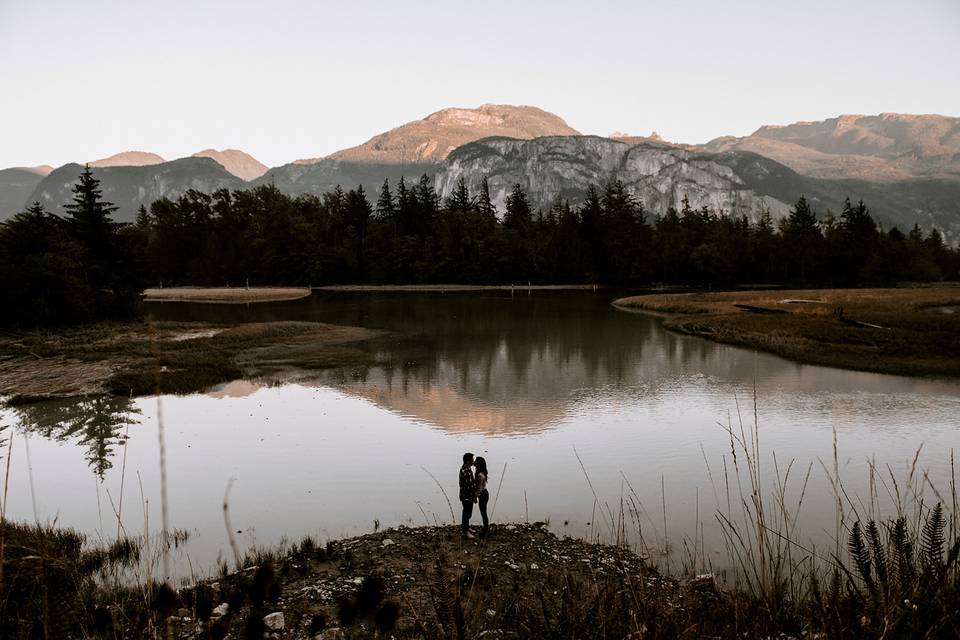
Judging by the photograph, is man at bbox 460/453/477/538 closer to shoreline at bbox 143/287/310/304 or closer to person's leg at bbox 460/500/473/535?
person's leg at bbox 460/500/473/535

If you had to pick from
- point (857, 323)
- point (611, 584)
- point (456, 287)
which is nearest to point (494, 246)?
point (456, 287)

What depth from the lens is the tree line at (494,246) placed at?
109250 mm

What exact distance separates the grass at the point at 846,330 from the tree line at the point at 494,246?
168ft

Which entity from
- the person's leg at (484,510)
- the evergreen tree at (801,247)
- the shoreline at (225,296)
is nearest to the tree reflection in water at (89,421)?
the person's leg at (484,510)

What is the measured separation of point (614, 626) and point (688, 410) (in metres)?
20.2

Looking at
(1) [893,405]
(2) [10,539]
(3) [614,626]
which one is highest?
(3) [614,626]

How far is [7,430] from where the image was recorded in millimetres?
20172

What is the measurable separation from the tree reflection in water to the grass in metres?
34.1

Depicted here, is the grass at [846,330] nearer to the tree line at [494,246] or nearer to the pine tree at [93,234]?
the pine tree at [93,234]

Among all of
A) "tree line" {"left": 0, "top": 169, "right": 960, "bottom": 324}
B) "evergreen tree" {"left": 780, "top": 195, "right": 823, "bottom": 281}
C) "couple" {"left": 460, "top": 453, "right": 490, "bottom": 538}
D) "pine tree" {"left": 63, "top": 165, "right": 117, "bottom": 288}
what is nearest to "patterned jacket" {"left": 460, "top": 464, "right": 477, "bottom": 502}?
"couple" {"left": 460, "top": 453, "right": 490, "bottom": 538}

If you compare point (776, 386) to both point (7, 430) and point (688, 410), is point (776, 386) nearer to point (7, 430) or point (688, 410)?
point (688, 410)

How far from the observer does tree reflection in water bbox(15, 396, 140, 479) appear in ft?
60.8

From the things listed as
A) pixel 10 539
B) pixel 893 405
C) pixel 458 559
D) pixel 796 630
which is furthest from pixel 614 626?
pixel 893 405

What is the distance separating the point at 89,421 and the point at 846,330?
146ft
